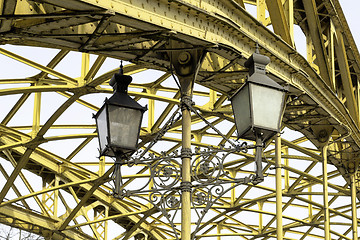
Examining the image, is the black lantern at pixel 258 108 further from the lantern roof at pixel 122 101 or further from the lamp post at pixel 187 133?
the lantern roof at pixel 122 101

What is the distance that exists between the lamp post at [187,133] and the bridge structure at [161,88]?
0.24m

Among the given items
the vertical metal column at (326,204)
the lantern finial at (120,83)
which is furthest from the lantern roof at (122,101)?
the vertical metal column at (326,204)

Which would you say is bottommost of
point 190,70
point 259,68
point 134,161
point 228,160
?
point 134,161

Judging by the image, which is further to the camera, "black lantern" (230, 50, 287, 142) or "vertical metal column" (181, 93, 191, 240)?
"vertical metal column" (181, 93, 191, 240)

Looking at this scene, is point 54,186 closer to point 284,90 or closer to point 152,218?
point 152,218

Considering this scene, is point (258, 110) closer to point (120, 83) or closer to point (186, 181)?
point (186, 181)

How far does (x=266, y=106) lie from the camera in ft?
27.3

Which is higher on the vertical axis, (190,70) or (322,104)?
(322,104)

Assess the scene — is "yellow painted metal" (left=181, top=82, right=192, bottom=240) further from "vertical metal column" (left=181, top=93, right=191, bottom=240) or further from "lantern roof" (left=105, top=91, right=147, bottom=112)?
"lantern roof" (left=105, top=91, right=147, bottom=112)

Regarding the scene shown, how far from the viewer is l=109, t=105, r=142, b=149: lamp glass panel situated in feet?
29.8

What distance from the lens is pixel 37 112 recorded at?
2598 cm

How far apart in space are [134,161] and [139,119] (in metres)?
0.50

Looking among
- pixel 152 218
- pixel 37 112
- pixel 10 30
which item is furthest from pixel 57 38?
pixel 152 218

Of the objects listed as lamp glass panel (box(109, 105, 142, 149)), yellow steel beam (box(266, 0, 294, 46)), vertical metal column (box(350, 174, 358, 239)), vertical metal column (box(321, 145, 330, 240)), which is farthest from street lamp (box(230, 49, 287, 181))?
vertical metal column (box(350, 174, 358, 239))
